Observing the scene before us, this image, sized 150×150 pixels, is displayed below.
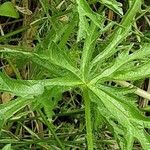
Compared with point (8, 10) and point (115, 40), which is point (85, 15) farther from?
point (8, 10)

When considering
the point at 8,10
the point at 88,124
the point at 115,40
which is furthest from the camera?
the point at 8,10

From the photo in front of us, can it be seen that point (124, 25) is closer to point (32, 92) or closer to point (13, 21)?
point (32, 92)


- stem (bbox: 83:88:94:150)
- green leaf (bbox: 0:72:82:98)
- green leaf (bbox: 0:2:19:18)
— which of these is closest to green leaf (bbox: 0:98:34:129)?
green leaf (bbox: 0:72:82:98)

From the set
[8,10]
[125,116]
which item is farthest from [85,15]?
[8,10]

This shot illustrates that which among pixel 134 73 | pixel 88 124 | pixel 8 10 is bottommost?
pixel 88 124

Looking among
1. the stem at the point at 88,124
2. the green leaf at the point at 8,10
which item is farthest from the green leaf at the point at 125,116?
the green leaf at the point at 8,10

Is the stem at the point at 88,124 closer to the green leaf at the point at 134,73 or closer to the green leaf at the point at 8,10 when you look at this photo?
the green leaf at the point at 134,73

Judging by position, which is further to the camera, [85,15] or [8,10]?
[8,10]

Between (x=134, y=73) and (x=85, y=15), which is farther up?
(x=85, y=15)

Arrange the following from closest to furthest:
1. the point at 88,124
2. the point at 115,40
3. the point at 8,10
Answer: the point at 88,124
the point at 115,40
the point at 8,10

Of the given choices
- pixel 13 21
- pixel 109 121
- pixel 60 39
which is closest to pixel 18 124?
pixel 13 21

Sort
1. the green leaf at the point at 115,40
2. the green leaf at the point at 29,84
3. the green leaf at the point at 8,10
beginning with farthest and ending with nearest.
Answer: the green leaf at the point at 8,10 → the green leaf at the point at 115,40 → the green leaf at the point at 29,84
